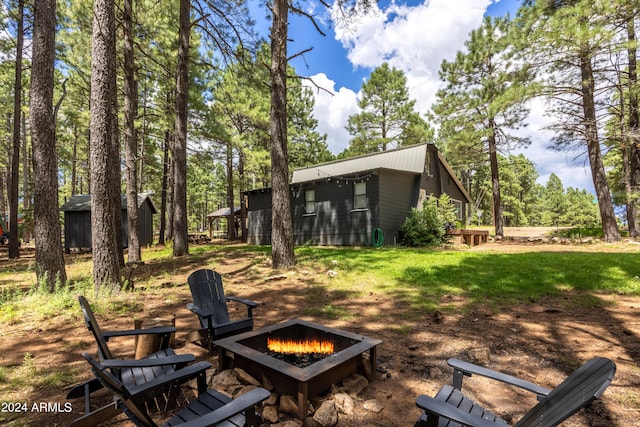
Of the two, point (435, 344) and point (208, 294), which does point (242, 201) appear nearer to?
point (208, 294)

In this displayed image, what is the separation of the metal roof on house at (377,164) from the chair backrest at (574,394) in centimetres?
1381

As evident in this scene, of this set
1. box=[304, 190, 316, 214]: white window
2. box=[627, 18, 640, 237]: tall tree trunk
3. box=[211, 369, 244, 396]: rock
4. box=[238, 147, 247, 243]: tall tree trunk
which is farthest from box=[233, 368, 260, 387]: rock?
box=[238, 147, 247, 243]: tall tree trunk

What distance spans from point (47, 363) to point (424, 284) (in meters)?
6.73

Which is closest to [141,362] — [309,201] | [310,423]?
[310,423]

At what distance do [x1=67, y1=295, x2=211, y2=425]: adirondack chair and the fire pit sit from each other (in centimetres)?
58

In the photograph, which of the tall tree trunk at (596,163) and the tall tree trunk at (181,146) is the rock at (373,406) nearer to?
the tall tree trunk at (181,146)

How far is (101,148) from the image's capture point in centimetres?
597

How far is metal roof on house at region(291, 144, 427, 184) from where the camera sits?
16.9m

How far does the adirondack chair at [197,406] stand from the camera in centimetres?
165

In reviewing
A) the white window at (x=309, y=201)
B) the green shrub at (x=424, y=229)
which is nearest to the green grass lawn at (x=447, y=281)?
the green shrub at (x=424, y=229)

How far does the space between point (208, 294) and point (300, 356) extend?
1.61 meters

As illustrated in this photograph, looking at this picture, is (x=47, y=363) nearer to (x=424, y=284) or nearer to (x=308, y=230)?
(x=424, y=284)

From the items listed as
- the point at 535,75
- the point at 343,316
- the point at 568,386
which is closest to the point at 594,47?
the point at 535,75

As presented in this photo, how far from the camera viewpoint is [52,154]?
623 centimetres
